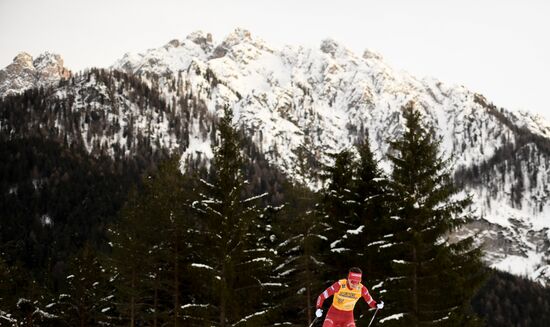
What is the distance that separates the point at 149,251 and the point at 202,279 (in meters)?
5.83

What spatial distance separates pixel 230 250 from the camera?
916 inches

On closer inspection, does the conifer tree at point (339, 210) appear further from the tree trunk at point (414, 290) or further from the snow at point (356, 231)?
the tree trunk at point (414, 290)

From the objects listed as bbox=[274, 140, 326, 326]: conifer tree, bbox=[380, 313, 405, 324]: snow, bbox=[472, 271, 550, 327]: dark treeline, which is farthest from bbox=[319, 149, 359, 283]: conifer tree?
bbox=[472, 271, 550, 327]: dark treeline

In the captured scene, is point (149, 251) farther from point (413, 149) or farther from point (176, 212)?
point (413, 149)

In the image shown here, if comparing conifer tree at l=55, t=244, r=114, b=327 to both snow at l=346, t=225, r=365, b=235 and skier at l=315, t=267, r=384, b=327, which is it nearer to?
snow at l=346, t=225, r=365, b=235

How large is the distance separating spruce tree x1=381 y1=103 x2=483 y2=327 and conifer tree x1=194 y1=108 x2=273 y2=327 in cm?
592

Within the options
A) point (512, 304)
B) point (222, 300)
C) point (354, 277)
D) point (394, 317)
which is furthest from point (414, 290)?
point (512, 304)

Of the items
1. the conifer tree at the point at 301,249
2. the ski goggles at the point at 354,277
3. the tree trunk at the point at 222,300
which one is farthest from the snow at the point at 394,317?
the tree trunk at the point at 222,300

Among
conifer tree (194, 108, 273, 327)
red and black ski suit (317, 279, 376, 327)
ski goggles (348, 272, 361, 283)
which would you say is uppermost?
conifer tree (194, 108, 273, 327)

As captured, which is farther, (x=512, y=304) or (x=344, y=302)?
(x=512, y=304)

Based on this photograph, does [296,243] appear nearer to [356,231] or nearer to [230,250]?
[356,231]

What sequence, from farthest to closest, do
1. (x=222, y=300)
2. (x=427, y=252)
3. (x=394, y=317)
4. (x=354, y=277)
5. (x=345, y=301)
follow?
(x=222, y=300) → (x=427, y=252) → (x=394, y=317) → (x=345, y=301) → (x=354, y=277)

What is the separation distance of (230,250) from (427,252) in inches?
331

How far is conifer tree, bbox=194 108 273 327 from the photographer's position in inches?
888
